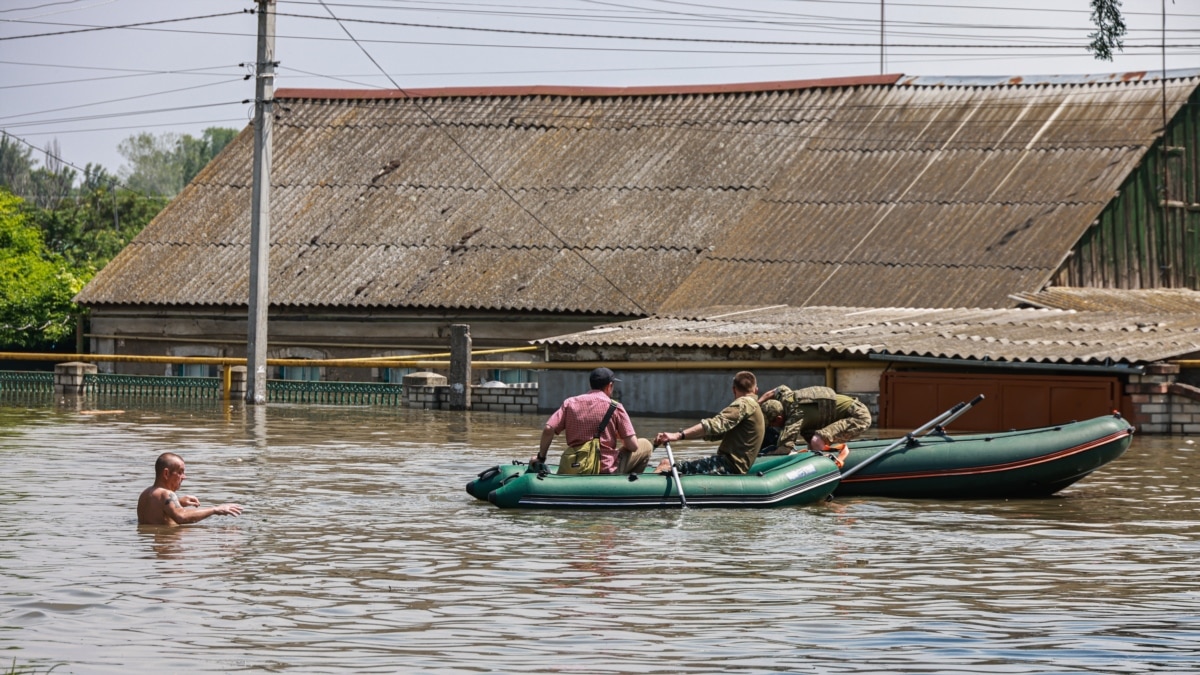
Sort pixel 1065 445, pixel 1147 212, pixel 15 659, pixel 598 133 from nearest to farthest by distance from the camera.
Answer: pixel 15 659 → pixel 1065 445 → pixel 1147 212 → pixel 598 133

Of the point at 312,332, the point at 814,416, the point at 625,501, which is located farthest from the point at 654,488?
the point at 312,332

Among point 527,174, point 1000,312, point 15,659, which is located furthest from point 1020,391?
point 15,659

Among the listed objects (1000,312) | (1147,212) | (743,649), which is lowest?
(743,649)

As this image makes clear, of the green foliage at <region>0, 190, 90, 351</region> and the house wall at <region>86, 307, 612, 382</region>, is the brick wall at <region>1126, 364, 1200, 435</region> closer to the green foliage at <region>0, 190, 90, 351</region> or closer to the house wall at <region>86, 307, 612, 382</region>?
the house wall at <region>86, 307, 612, 382</region>

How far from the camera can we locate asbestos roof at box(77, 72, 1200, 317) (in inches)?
1398

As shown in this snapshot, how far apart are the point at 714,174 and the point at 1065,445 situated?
22.9m

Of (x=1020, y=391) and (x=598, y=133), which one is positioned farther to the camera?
(x=598, y=133)

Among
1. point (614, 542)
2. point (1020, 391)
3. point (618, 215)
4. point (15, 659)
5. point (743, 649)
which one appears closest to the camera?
point (15, 659)

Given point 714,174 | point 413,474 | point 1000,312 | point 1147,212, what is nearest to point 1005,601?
point 413,474

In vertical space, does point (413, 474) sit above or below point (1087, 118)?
below

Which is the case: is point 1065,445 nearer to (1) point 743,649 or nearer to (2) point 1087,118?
(1) point 743,649

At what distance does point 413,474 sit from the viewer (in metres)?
20.2

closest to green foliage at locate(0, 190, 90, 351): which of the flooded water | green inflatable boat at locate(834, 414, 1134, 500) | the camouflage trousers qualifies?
the flooded water

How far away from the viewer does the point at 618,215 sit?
39.2 m
